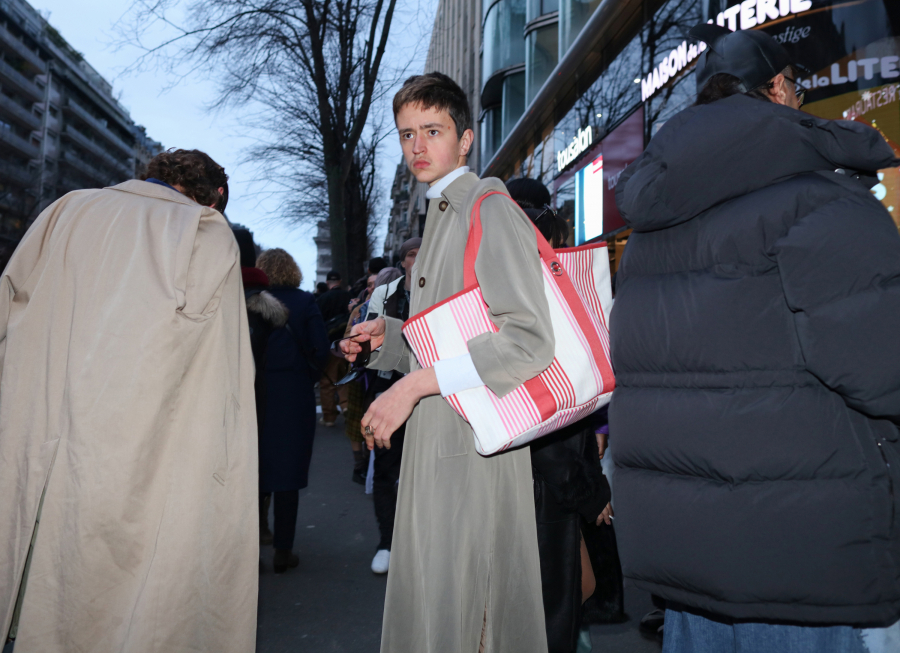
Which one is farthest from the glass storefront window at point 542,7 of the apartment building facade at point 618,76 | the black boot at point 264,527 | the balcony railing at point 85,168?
the balcony railing at point 85,168

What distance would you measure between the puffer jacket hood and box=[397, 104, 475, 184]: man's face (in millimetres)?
669

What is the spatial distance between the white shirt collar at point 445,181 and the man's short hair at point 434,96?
163mm

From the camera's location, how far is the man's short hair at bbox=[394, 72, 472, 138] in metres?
2.10

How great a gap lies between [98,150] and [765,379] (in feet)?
386

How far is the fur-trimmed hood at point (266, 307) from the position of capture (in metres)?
4.38

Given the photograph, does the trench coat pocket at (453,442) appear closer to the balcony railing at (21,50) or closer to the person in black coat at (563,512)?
the person in black coat at (563,512)

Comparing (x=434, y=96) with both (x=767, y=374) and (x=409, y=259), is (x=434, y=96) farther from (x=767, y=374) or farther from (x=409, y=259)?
(x=409, y=259)

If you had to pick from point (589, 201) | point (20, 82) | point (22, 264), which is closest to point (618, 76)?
point (589, 201)

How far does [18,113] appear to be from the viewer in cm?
7825

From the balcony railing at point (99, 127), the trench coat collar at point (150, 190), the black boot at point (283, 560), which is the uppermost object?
the balcony railing at point (99, 127)

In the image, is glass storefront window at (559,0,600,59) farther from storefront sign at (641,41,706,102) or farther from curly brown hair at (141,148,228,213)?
curly brown hair at (141,148,228,213)

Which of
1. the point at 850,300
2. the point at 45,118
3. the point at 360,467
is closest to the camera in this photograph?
the point at 850,300

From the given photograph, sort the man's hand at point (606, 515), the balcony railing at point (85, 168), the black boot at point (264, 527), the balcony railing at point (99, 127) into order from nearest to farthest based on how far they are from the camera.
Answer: the man's hand at point (606, 515) → the black boot at point (264, 527) → the balcony railing at point (85, 168) → the balcony railing at point (99, 127)

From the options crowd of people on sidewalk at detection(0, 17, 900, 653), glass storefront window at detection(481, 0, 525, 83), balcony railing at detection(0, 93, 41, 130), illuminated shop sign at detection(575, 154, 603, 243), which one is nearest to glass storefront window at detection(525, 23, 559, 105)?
glass storefront window at detection(481, 0, 525, 83)
